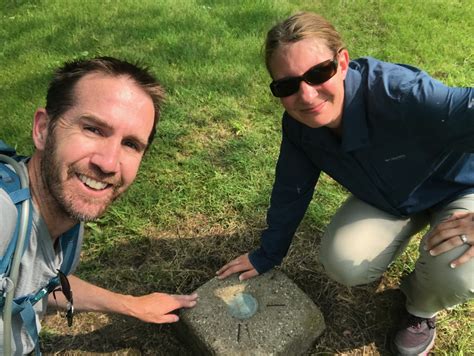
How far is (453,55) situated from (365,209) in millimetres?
2713

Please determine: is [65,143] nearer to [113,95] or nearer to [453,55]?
[113,95]

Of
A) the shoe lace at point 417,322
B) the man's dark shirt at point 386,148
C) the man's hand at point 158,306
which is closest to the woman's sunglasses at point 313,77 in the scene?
the man's dark shirt at point 386,148

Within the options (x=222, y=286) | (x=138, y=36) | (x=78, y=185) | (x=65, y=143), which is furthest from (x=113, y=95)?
(x=138, y=36)

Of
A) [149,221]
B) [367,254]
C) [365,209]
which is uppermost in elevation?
[365,209]

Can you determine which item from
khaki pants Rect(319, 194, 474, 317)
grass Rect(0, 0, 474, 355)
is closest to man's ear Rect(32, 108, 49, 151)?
grass Rect(0, 0, 474, 355)

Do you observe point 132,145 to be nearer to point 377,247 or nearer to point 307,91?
point 307,91

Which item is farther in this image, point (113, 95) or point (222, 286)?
point (222, 286)

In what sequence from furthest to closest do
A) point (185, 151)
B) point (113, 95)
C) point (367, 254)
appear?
point (185, 151) < point (367, 254) < point (113, 95)

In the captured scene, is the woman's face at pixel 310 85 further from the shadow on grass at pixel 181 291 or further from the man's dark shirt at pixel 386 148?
the shadow on grass at pixel 181 291

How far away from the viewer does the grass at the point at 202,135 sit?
238 cm

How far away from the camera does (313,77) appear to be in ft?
5.84

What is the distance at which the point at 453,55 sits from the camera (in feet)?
13.8

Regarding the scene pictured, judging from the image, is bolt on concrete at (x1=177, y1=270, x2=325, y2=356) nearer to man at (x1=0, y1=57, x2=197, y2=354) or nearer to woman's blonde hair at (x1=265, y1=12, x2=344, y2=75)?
man at (x1=0, y1=57, x2=197, y2=354)

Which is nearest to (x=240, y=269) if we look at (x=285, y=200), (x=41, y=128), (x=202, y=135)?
(x=285, y=200)
